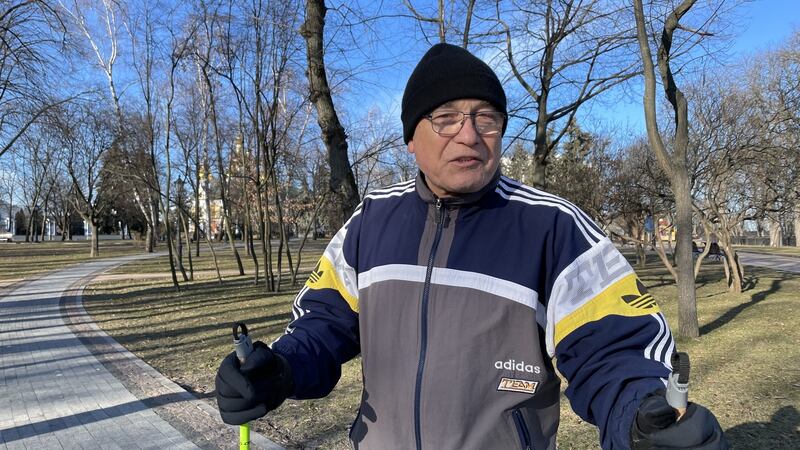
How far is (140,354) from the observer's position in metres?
7.79

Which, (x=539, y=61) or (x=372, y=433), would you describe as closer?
(x=372, y=433)

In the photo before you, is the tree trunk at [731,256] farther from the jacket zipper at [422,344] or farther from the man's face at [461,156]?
the jacket zipper at [422,344]

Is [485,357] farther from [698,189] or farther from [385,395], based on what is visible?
[698,189]

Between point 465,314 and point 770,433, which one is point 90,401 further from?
point 770,433

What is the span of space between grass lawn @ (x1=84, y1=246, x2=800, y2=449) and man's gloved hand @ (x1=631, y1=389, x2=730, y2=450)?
3.45 meters

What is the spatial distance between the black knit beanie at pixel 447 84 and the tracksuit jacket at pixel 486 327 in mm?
239

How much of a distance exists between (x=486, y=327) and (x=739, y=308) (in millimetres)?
11381

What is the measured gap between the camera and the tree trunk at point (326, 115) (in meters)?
7.28

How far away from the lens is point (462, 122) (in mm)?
1675

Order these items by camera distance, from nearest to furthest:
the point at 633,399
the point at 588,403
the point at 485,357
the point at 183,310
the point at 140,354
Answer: the point at 633,399, the point at 588,403, the point at 485,357, the point at 140,354, the point at 183,310

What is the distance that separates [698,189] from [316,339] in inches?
601

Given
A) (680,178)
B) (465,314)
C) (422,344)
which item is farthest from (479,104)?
(680,178)

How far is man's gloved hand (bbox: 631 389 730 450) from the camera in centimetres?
99

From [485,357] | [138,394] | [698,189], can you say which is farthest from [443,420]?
[698,189]
